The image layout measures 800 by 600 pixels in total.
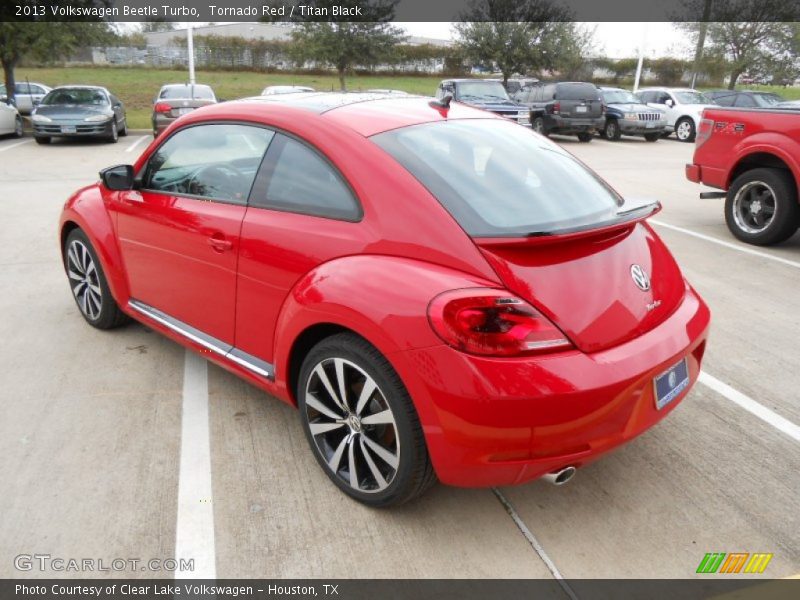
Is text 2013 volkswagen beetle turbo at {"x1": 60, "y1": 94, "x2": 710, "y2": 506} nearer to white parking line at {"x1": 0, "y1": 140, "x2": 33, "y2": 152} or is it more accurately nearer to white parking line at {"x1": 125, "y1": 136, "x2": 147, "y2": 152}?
white parking line at {"x1": 125, "y1": 136, "x2": 147, "y2": 152}

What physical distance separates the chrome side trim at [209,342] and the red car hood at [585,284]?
1278mm

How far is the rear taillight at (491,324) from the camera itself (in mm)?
2193

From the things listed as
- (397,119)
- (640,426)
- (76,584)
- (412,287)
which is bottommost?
(76,584)

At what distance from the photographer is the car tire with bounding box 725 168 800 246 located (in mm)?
6598

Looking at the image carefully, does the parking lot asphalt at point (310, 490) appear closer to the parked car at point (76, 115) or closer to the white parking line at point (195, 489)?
the white parking line at point (195, 489)

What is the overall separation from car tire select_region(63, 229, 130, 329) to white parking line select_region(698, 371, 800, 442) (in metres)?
3.78

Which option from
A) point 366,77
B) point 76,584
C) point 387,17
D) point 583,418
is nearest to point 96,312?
point 76,584

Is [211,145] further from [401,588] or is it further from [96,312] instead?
[401,588]

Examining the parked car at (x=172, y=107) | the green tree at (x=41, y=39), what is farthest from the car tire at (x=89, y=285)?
the green tree at (x=41, y=39)

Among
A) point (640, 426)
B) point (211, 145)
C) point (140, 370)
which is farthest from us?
point (140, 370)

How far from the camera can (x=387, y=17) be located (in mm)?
28047

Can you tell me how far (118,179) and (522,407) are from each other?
278 centimetres

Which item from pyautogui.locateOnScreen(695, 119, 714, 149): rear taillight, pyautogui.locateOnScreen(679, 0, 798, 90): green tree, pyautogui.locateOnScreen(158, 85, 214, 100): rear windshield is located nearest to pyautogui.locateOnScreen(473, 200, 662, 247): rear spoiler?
pyautogui.locateOnScreen(695, 119, 714, 149): rear taillight

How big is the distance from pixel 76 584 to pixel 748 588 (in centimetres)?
242
